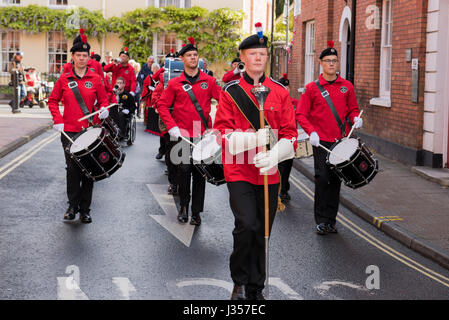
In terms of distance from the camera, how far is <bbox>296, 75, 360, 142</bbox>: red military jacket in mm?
8477

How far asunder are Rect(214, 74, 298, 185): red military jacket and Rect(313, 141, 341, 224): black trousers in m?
2.91

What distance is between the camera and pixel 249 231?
5.55 meters

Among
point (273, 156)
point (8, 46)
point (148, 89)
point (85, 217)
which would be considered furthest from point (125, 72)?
point (8, 46)

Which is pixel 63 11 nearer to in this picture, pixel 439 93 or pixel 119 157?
pixel 439 93

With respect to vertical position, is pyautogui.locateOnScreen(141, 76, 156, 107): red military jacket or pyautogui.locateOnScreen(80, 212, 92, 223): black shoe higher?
pyautogui.locateOnScreen(141, 76, 156, 107): red military jacket

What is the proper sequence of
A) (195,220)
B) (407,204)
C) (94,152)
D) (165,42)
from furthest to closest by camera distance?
(165,42), (407,204), (195,220), (94,152)

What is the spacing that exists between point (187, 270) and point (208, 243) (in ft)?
3.89

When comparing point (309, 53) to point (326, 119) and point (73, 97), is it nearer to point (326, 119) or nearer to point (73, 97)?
point (326, 119)

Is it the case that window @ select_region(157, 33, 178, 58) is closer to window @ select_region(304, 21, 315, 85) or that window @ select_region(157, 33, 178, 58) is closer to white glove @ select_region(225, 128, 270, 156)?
window @ select_region(304, 21, 315, 85)

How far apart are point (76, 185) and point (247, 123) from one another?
3.92 metres

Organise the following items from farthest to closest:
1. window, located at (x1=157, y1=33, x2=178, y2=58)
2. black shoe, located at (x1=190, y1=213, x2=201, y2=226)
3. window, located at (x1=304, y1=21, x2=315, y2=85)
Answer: window, located at (x1=157, y1=33, x2=178, y2=58), window, located at (x1=304, y1=21, x2=315, y2=85), black shoe, located at (x1=190, y1=213, x2=201, y2=226)

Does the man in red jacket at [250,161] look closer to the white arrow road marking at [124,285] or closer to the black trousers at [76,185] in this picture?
the white arrow road marking at [124,285]

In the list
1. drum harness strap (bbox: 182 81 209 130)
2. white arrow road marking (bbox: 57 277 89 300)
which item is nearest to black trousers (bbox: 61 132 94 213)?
drum harness strap (bbox: 182 81 209 130)

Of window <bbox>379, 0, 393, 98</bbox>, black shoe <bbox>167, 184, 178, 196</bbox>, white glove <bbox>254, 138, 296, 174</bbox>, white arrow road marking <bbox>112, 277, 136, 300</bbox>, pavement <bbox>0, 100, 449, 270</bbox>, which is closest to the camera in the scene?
white glove <bbox>254, 138, 296, 174</bbox>
